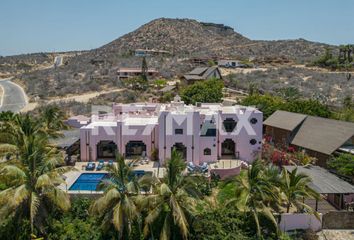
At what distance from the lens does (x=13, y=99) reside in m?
70.9

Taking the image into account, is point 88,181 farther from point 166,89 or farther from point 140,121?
point 166,89

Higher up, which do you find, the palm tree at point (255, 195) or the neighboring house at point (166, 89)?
the neighboring house at point (166, 89)

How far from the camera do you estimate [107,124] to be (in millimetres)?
33250

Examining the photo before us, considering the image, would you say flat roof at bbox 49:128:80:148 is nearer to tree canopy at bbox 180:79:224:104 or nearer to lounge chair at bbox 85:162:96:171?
lounge chair at bbox 85:162:96:171

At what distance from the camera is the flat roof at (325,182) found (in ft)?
79.5

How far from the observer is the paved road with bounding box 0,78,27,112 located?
208 ft

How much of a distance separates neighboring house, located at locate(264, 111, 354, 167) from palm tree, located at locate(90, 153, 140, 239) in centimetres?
1906

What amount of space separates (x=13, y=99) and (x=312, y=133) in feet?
191

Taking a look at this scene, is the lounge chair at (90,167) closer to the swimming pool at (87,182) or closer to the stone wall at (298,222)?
the swimming pool at (87,182)

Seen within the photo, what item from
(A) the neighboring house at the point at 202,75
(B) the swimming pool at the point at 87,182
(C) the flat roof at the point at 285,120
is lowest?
(B) the swimming pool at the point at 87,182

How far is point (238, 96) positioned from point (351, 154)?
36202 mm

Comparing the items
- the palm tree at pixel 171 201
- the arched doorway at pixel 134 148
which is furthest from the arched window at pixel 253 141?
the palm tree at pixel 171 201

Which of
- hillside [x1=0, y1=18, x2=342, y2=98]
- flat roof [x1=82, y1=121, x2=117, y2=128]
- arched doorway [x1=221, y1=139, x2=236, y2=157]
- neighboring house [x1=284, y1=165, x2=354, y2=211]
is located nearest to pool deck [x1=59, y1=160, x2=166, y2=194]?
flat roof [x1=82, y1=121, x2=117, y2=128]

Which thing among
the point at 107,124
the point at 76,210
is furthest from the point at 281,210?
the point at 107,124
